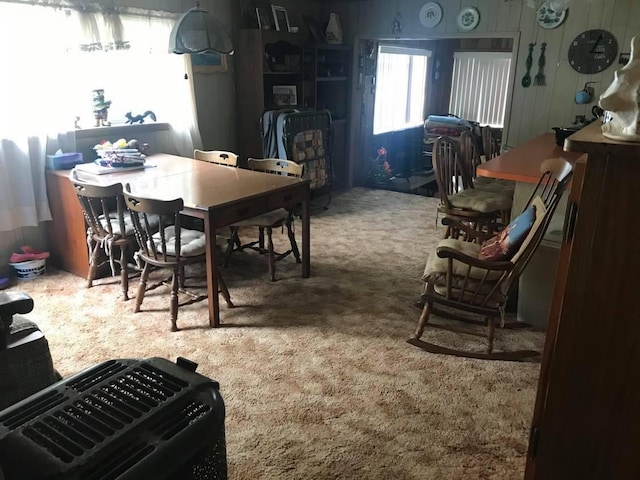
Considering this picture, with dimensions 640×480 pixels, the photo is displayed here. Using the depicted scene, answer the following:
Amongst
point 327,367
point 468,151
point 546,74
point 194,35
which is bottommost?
point 327,367

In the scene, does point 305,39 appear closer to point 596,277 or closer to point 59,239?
point 59,239

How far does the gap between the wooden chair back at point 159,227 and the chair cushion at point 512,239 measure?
1.61 metres

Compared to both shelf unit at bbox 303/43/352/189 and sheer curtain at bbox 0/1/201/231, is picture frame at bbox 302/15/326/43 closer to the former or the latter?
shelf unit at bbox 303/43/352/189

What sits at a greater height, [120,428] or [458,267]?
[120,428]

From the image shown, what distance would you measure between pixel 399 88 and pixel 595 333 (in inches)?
281

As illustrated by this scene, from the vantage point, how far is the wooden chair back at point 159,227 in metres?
2.67

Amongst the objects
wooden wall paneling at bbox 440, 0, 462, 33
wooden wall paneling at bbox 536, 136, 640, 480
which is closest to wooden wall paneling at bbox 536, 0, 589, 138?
wooden wall paneling at bbox 440, 0, 462, 33

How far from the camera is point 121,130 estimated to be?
4.13 m

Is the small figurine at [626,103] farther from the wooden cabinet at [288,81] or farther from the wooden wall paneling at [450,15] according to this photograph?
the wooden wall paneling at [450,15]

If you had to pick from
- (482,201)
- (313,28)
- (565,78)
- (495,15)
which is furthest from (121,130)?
(565,78)

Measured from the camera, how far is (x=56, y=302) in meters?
3.23

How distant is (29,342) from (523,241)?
2.05 m

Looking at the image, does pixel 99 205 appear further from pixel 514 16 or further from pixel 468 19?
pixel 514 16

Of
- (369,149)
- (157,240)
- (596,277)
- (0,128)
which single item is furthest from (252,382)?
(369,149)
